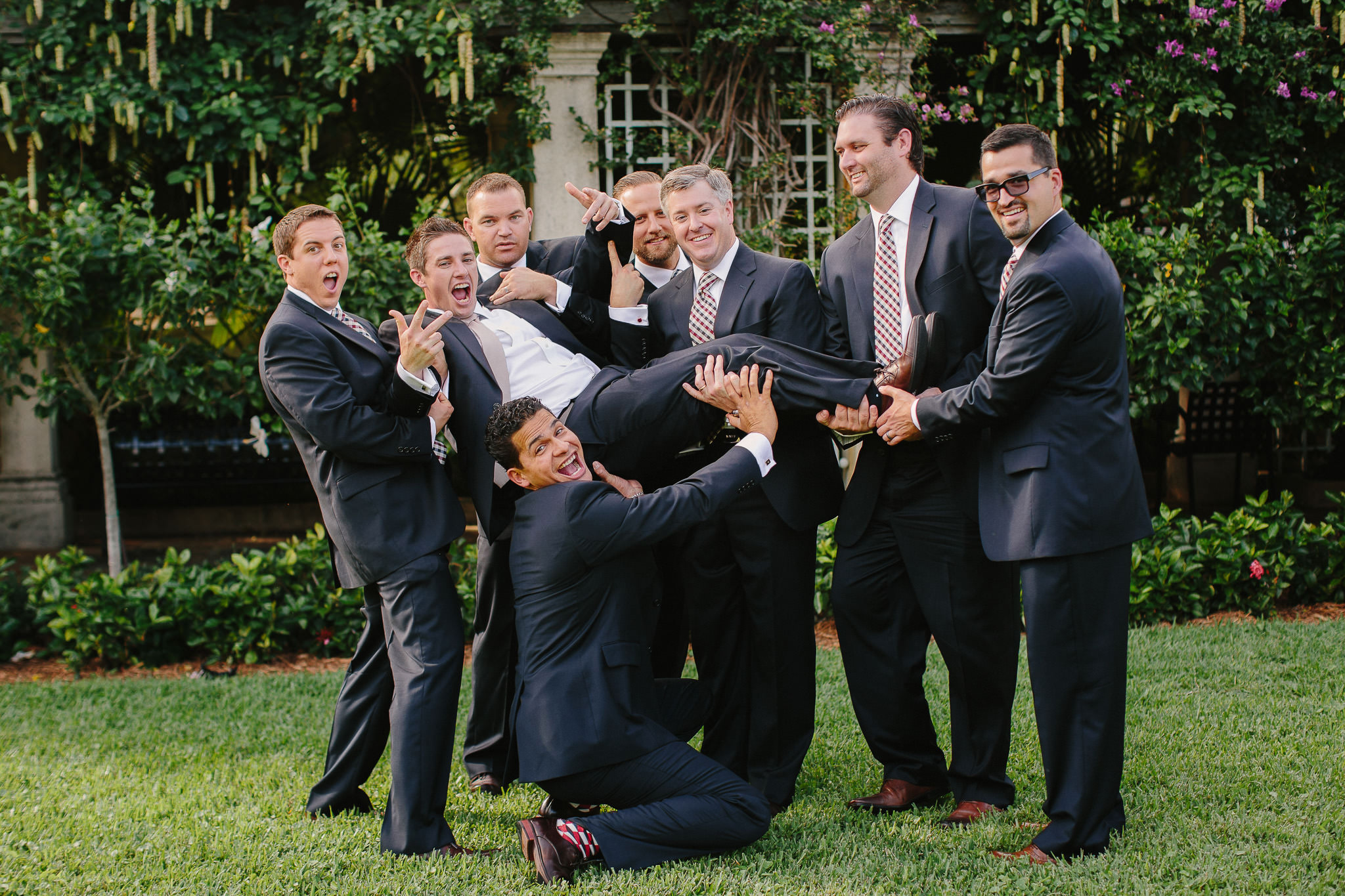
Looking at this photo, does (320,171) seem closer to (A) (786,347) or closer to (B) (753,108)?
(B) (753,108)

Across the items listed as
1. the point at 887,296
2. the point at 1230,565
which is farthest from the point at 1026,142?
the point at 1230,565

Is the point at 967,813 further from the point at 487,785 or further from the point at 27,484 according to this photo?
the point at 27,484

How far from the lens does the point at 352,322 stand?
4.12 m

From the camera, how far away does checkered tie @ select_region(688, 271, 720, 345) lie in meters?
4.25

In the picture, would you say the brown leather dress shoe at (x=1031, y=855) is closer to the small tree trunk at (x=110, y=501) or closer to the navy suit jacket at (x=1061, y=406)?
the navy suit jacket at (x=1061, y=406)

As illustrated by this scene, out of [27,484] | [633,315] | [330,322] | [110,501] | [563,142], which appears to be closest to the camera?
[330,322]

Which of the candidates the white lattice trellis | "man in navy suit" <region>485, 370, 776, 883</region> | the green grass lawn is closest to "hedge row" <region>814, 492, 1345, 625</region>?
the green grass lawn

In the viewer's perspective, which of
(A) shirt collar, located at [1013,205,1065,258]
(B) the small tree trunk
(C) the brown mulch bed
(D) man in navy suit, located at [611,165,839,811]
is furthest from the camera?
(B) the small tree trunk

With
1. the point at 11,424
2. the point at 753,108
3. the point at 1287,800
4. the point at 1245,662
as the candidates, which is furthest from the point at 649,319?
the point at 11,424

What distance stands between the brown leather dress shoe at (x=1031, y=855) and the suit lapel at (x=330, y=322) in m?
2.73

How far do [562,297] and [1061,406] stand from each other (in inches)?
78.7

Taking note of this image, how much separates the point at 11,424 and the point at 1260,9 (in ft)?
36.2

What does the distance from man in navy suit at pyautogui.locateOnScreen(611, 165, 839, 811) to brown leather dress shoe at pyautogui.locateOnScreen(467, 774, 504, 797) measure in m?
0.91

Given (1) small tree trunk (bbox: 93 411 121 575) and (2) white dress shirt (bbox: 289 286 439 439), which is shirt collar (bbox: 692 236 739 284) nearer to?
(2) white dress shirt (bbox: 289 286 439 439)
